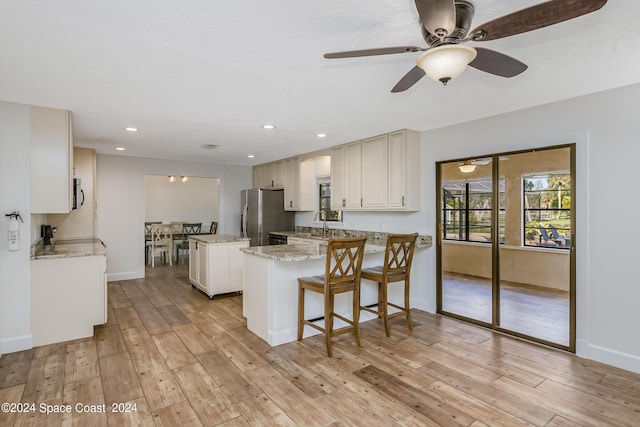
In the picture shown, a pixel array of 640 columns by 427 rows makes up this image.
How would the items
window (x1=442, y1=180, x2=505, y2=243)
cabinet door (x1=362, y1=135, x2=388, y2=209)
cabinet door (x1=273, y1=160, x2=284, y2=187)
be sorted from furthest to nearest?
cabinet door (x1=273, y1=160, x2=284, y2=187) → cabinet door (x1=362, y1=135, x2=388, y2=209) → window (x1=442, y1=180, x2=505, y2=243)

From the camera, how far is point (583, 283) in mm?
2938

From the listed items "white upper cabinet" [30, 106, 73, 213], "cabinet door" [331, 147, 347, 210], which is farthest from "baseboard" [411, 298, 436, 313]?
"white upper cabinet" [30, 106, 73, 213]

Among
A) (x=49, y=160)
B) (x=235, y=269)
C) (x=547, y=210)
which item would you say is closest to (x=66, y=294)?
(x=49, y=160)

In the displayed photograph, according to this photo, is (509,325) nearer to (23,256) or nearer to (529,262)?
(529,262)

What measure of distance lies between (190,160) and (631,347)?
6.65 m

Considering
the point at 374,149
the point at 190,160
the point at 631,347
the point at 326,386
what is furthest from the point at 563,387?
the point at 190,160

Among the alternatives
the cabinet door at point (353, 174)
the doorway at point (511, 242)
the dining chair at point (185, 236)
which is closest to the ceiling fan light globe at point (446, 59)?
the doorway at point (511, 242)

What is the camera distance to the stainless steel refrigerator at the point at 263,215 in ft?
20.3

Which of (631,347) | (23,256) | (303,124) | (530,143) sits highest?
(303,124)

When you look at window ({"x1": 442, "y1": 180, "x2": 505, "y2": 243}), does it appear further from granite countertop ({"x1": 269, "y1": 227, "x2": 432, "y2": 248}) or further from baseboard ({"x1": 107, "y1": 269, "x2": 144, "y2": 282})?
baseboard ({"x1": 107, "y1": 269, "x2": 144, "y2": 282})

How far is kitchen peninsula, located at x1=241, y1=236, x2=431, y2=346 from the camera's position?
3.18 m

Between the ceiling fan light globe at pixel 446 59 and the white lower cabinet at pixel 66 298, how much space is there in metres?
3.54

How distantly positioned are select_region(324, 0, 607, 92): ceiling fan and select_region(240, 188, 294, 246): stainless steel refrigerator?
4.67 m

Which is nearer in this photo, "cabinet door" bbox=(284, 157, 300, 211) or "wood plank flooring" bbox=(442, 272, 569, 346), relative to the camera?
"wood plank flooring" bbox=(442, 272, 569, 346)
